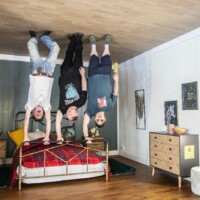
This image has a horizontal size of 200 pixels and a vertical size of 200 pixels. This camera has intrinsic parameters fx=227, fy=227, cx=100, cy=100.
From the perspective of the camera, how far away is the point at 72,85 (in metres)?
4.38

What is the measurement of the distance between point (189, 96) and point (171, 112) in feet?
2.03

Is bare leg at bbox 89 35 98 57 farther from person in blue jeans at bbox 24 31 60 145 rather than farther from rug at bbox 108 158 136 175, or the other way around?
rug at bbox 108 158 136 175

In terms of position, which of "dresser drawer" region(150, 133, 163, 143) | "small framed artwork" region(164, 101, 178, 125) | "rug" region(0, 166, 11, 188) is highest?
"small framed artwork" region(164, 101, 178, 125)

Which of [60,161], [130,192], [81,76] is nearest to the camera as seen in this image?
[130,192]

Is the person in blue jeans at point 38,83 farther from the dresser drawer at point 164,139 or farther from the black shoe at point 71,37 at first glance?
the dresser drawer at point 164,139

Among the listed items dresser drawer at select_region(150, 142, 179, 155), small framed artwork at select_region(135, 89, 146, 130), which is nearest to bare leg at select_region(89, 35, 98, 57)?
small framed artwork at select_region(135, 89, 146, 130)

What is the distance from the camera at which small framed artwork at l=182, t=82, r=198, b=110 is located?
14.1ft

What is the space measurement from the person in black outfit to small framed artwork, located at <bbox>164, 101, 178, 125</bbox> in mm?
1889

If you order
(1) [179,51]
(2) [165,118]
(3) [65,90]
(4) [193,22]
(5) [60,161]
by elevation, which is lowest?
(5) [60,161]

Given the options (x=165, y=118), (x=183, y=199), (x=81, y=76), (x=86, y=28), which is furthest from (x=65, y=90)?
(x=183, y=199)

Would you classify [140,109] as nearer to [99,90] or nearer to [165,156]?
[165,156]

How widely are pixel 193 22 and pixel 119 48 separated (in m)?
1.96

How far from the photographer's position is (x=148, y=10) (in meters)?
3.57

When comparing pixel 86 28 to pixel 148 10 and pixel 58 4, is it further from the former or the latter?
pixel 148 10
